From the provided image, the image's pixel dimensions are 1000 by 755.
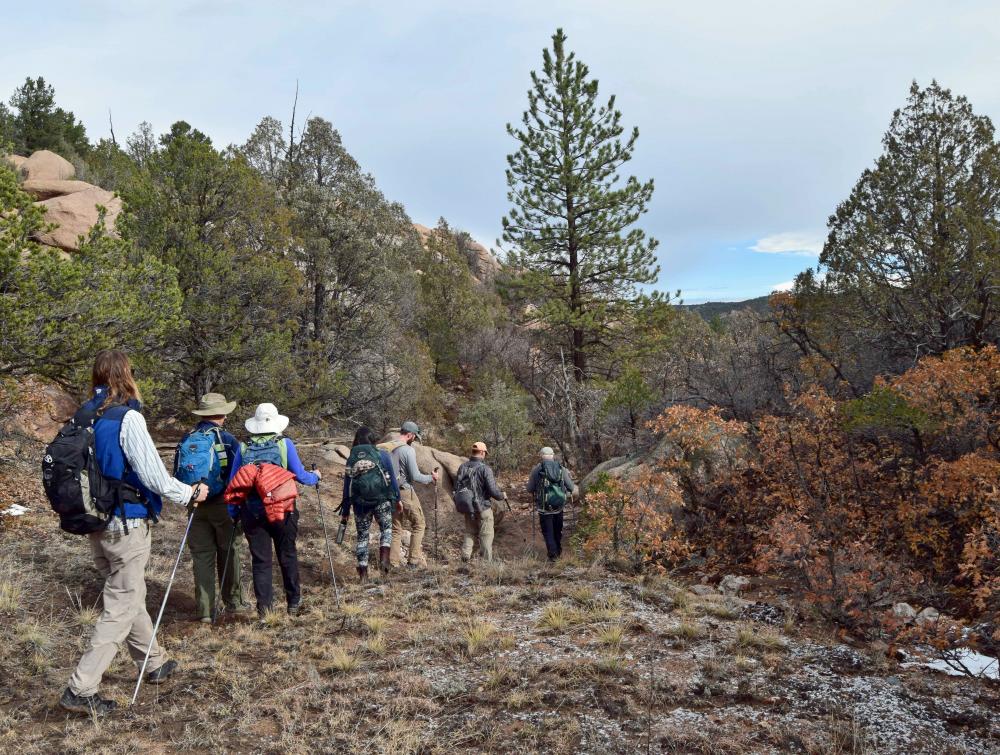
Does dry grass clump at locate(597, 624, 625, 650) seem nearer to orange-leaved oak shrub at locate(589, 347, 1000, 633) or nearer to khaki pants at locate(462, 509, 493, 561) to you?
orange-leaved oak shrub at locate(589, 347, 1000, 633)

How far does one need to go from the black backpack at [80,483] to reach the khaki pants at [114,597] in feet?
0.50

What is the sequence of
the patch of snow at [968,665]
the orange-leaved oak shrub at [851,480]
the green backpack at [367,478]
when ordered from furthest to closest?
the orange-leaved oak shrub at [851,480]
the green backpack at [367,478]
the patch of snow at [968,665]

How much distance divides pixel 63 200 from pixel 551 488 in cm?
1797

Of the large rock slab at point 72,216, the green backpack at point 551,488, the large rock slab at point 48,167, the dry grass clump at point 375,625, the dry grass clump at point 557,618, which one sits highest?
the large rock slab at point 48,167

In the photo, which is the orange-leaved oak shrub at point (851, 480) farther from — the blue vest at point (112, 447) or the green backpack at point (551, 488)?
the blue vest at point (112, 447)

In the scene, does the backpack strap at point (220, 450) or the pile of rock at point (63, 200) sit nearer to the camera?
the backpack strap at point (220, 450)

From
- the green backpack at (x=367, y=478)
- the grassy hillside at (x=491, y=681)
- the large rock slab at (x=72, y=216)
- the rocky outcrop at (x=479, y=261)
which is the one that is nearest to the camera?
the grassy hillside at (x=491, y=681)

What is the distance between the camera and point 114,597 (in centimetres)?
360

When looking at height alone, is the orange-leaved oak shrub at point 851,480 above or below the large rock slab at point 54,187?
below

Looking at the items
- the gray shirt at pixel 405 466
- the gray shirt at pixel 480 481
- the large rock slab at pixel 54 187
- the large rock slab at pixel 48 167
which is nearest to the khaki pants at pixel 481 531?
the gray shirt at pixel 480 481

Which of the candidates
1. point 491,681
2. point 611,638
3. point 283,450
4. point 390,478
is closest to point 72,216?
point 390,478

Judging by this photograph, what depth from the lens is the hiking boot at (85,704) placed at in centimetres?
351

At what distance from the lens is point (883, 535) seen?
347 inches

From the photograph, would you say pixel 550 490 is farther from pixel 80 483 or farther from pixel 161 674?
pixel 80 483
